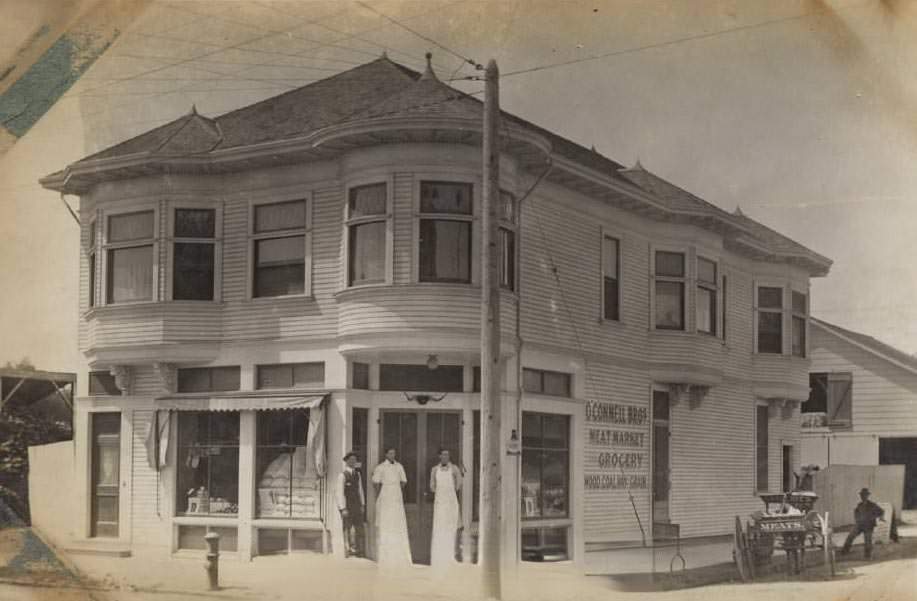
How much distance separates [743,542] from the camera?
921cm

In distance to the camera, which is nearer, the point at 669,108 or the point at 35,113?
the point at 669,108

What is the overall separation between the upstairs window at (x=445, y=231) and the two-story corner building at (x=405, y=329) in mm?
15

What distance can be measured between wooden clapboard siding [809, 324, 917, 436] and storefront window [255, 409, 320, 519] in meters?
3.70

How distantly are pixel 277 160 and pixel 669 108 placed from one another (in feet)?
9.22

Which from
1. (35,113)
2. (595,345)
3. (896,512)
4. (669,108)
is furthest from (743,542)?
(35,113)

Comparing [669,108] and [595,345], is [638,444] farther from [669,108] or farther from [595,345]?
[669,108]

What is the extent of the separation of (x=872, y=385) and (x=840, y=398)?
243 mm

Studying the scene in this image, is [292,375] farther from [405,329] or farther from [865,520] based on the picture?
[865,520]

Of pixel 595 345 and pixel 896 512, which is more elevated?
pixel 595 345

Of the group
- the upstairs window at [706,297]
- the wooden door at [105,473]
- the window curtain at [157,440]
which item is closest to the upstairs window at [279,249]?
the window curtain at [157,440]

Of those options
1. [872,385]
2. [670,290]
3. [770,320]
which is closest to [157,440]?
[670,290]

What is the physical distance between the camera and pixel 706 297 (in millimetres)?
9578

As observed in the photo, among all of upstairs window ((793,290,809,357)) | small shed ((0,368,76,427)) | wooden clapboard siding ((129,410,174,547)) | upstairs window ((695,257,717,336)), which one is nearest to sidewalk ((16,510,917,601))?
wooden clapboard siding ((129,410,174,547))

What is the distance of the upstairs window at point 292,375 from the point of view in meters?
9.32
